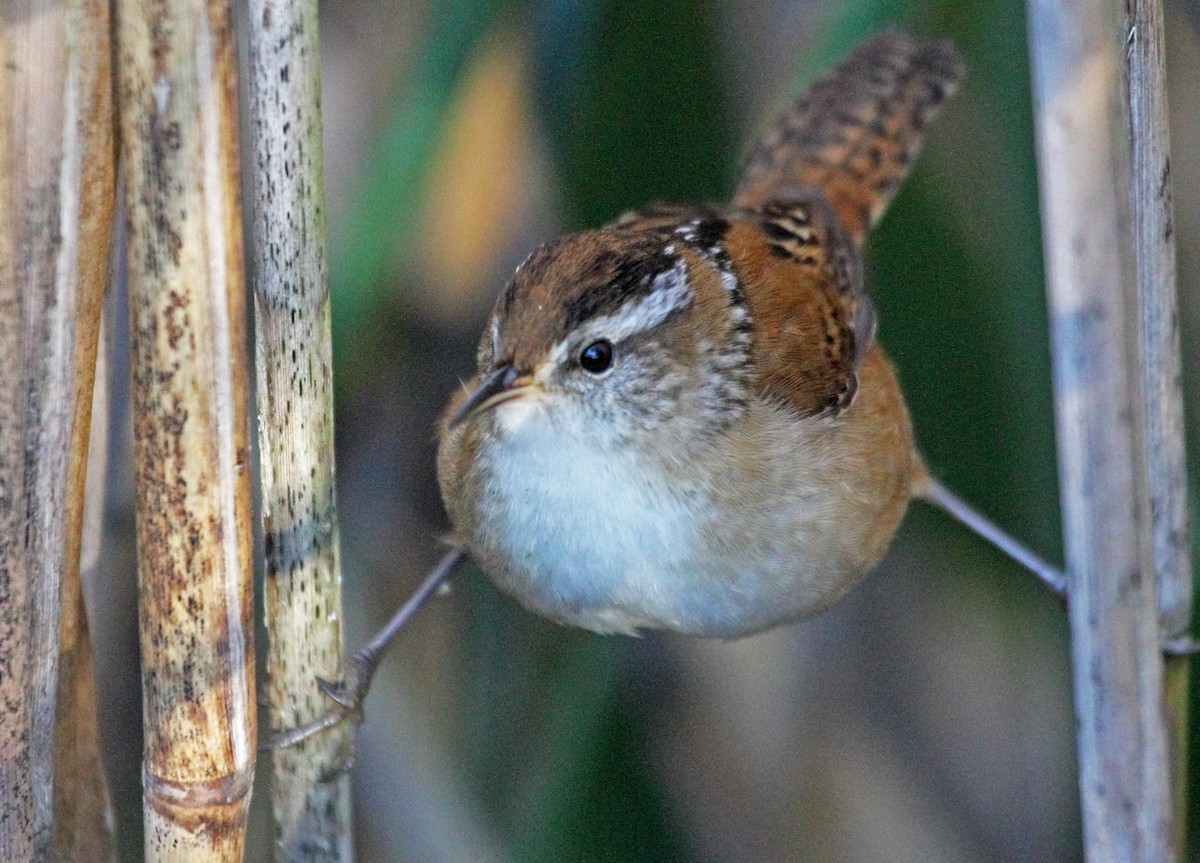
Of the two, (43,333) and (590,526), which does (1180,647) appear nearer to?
(590,526)

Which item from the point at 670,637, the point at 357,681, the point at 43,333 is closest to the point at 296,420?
the point at 43,333

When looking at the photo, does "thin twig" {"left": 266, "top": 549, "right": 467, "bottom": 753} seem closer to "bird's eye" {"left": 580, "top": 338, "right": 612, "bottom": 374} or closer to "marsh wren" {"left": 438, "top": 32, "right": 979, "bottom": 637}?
"marsh wren" {"left": 438, "top": 32, "right": 979, "bottom": 637}

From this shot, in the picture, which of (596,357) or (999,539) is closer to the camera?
(596,357)

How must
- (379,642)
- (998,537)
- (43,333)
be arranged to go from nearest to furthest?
(43,333) → (379,642) → (998,537)

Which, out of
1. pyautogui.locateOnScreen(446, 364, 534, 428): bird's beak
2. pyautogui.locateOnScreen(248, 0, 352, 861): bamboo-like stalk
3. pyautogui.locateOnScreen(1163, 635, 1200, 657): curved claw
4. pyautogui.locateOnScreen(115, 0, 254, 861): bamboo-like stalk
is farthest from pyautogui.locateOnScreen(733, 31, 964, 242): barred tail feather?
pyautogui.locateOnScreen(115, 0, 254, 861): bamboo-like stalk

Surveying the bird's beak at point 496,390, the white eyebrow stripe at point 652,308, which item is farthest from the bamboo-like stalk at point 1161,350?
the bird's beak at point 496,390

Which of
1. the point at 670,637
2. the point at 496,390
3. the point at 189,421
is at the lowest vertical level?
the point at 670,637

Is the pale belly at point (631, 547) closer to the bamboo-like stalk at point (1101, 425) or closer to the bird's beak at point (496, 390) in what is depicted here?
the bird's beak at point (496, 390)
